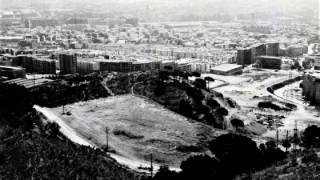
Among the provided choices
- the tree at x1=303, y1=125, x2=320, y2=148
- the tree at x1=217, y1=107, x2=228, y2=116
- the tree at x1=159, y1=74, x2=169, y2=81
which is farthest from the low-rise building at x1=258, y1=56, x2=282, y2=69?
the tree at x1=303, y1=125, x2=320, y2=148

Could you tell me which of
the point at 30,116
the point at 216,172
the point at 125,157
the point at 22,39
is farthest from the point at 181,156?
the point at 22,39

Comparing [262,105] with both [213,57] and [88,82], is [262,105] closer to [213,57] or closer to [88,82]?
[88,82]

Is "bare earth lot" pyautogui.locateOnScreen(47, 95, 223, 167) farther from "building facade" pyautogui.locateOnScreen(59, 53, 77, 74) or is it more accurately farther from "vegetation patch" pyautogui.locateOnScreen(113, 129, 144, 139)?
"building facade" pyautogui.locateOnScreen(59, 53, 77, 74)

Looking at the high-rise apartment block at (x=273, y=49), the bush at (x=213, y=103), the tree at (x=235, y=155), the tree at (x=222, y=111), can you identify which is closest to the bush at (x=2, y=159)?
the tree at (x=235, y=155)

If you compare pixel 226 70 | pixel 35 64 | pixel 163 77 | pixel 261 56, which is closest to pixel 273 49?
pixel 261 56

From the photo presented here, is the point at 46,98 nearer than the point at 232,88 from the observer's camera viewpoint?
Yes

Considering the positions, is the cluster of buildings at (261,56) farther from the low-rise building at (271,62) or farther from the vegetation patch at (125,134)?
the vegetation patch at (125,134)
